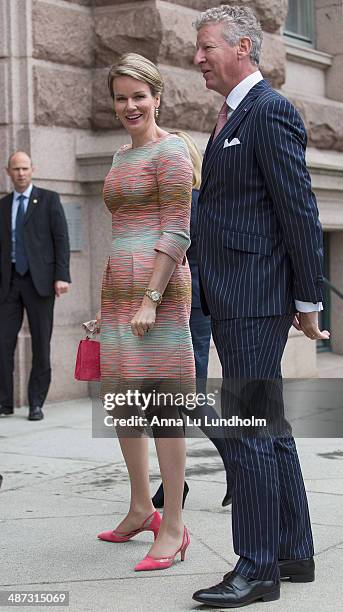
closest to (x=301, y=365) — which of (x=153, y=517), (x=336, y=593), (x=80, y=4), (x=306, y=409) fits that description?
(x=306, y=409)

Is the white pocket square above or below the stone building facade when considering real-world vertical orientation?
below

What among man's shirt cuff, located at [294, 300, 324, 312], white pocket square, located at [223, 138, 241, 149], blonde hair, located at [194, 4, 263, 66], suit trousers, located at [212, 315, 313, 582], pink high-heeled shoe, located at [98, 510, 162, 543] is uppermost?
blonde hair, located at [194, 4, 263, 66]

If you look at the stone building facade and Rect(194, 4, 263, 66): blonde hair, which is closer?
Rect(194, 4, 263, 66): blonde hair

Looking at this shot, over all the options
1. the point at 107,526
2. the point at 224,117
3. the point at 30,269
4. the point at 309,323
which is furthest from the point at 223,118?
the point at 30,269

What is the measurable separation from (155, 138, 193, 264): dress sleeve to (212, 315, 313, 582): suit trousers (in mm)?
502

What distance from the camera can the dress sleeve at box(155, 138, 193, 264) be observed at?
4.64 meters

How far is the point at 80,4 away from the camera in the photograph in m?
9.87

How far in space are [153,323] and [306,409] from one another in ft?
15.2

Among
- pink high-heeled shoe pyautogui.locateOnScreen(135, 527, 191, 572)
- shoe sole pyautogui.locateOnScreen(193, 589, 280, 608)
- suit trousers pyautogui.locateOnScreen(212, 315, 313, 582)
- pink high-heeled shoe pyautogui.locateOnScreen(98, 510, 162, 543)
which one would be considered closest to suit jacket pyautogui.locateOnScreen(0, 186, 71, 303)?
pink high-heeled shoe pyautogui.locateOnScreen(98, 510, 162, 543)

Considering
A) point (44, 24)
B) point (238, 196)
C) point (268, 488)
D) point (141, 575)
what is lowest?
point (141, 575)

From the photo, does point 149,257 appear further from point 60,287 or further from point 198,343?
point 60,287

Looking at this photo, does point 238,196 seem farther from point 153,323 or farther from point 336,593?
point 336,593

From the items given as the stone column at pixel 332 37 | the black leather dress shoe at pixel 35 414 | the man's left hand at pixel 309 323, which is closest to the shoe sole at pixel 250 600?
the man's left hand at pixel 309 323

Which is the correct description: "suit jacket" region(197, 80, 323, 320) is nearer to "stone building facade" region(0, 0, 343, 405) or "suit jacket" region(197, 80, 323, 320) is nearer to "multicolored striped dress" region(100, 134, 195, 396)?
"multicolored striped dress" region(100, 134, 195, 396)
